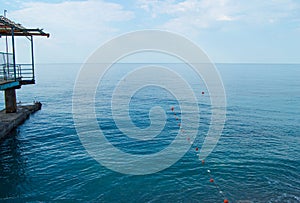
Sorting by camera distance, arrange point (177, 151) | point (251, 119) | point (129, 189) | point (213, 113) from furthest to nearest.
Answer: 1. point (213, 113)
2. point (251, 119)
3. point (177, 151)
4. point (129, 189)

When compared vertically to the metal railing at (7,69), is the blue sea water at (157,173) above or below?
below

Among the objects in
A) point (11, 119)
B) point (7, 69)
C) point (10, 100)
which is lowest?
point (11, 119)

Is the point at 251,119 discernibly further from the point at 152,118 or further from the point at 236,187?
the point at 236,187

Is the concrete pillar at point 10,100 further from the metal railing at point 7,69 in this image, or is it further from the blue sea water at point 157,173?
the metal railing at point 7,69

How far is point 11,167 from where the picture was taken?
66.4ft

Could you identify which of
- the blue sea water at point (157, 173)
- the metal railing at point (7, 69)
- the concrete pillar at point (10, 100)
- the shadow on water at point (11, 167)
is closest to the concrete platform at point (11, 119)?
the concrete pillar at point (10, 100)

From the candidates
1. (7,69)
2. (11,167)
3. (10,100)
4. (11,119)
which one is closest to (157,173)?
(11,167)

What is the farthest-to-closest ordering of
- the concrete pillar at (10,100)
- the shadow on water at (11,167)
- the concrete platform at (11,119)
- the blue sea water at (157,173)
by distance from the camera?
the concrete pillar at (10,100), the concrete platform at (11,119), the shadow on water at (11,167), the blue sea water at (157,173)

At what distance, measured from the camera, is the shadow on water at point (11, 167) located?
16.7 m

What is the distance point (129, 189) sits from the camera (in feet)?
56.2

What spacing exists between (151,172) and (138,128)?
12.4m

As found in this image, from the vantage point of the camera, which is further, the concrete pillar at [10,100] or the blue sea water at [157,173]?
the concrete pillar at [10,100]

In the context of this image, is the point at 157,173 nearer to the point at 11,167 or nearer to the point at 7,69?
the point at 11,167

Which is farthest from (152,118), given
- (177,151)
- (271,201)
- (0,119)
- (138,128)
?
(271,201)
